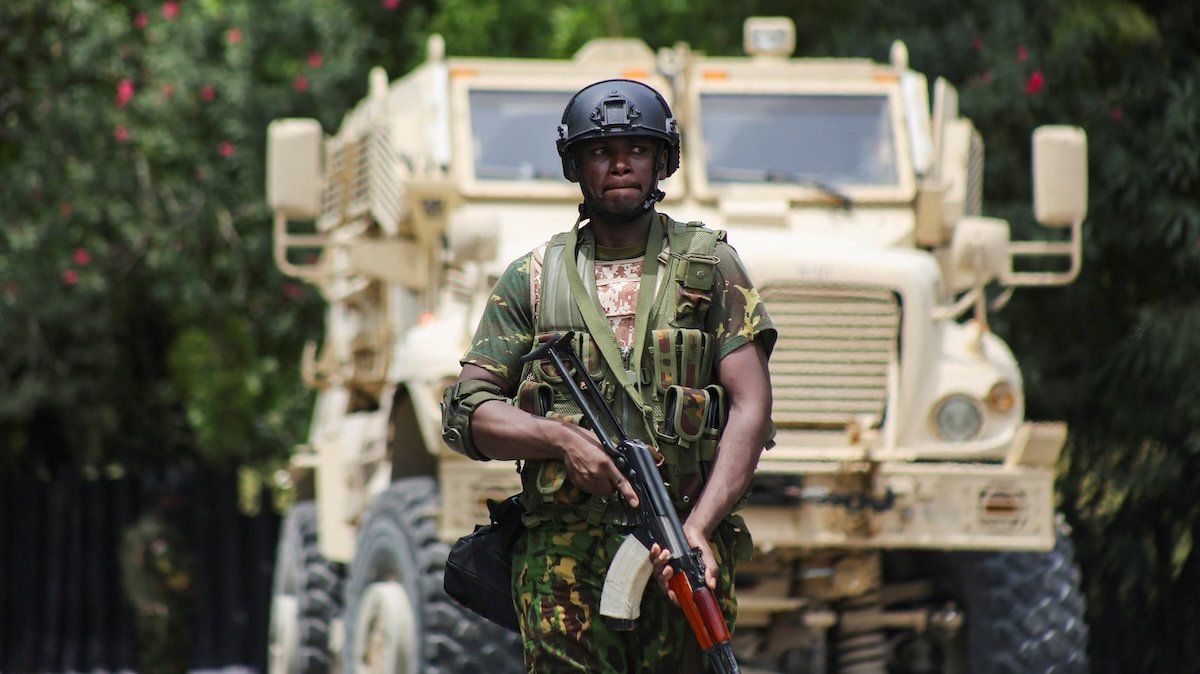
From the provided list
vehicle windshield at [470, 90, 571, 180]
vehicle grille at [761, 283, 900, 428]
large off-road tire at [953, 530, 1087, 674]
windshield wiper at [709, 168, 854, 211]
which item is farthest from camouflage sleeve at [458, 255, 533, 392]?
windshield wiper at [709, 168, 854, 211]

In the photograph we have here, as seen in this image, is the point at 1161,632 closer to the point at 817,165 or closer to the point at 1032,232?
the point at 817,165

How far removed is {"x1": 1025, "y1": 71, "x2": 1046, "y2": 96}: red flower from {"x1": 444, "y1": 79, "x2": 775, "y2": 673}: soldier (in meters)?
8.69

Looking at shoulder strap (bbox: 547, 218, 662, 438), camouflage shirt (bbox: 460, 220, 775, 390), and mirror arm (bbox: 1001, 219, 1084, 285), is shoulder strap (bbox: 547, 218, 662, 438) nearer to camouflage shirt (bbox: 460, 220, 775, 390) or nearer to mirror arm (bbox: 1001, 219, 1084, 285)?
camouflage shirt (bbox: 460, 220, 775, 390)

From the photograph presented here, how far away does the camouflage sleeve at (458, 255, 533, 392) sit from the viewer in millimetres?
4398

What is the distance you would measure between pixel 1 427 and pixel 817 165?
1136cm

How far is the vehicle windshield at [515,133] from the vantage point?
28.2 feet

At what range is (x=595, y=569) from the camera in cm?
430

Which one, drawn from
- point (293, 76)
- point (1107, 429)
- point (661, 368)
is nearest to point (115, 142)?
point (293, 76)

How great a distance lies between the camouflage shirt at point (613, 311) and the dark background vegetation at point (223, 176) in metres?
8.59

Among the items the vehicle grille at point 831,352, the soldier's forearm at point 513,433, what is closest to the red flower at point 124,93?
the vehicle grille at point 831,352

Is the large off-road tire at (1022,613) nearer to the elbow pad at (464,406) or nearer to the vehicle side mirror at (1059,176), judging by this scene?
the vehicle side mirror at (1059,176)

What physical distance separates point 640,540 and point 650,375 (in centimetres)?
36

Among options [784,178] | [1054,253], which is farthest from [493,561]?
[1054,253]

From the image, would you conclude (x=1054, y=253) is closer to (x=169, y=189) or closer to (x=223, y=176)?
(x=223, y=176)
